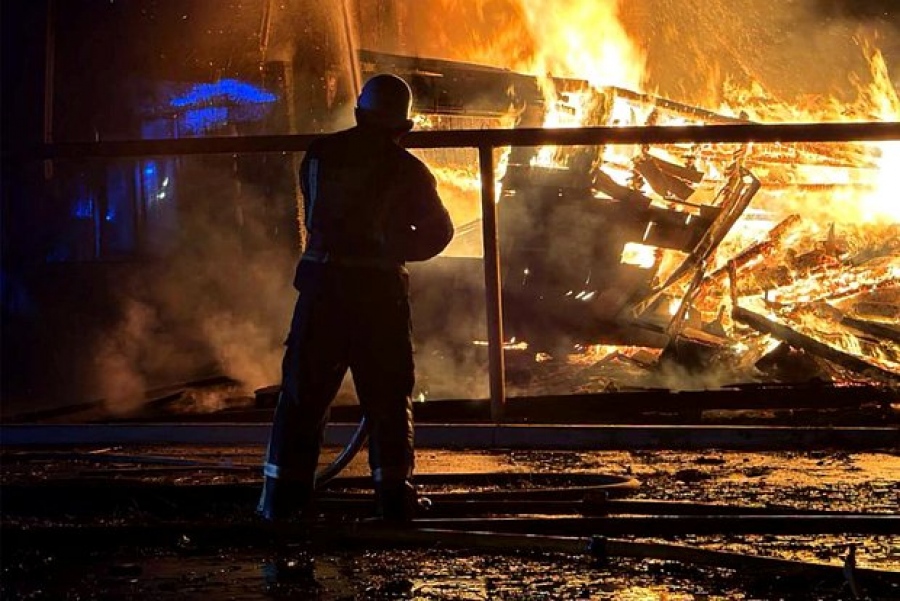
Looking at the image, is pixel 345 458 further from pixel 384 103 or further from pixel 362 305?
pixel 384 103

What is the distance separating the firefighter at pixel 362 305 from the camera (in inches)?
164

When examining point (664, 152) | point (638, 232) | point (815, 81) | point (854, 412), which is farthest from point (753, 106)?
point (854, 412)

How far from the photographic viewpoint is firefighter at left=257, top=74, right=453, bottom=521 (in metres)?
4.16

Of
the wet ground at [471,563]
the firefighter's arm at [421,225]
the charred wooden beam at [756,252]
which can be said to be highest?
the charred wooden beam at [756,252]

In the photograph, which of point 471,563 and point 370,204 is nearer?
point 471,563

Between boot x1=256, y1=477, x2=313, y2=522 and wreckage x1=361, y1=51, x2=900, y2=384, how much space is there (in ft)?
14.4

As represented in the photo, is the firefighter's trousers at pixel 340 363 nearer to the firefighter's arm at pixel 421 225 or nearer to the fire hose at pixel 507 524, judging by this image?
the firefighter's arm at pixel 421 225

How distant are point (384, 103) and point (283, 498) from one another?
1.42 metres

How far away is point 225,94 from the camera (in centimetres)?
967

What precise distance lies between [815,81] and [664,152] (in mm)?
4298

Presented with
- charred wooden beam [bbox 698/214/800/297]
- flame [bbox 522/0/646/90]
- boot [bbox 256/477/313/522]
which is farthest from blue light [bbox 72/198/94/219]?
boot [bbox 256/477/313/522]

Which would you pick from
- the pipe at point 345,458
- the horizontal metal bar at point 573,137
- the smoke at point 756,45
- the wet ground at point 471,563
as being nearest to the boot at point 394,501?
the wet ground at point 471,563

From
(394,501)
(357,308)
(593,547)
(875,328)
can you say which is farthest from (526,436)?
(875,328)

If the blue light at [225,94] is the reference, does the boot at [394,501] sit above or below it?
below
